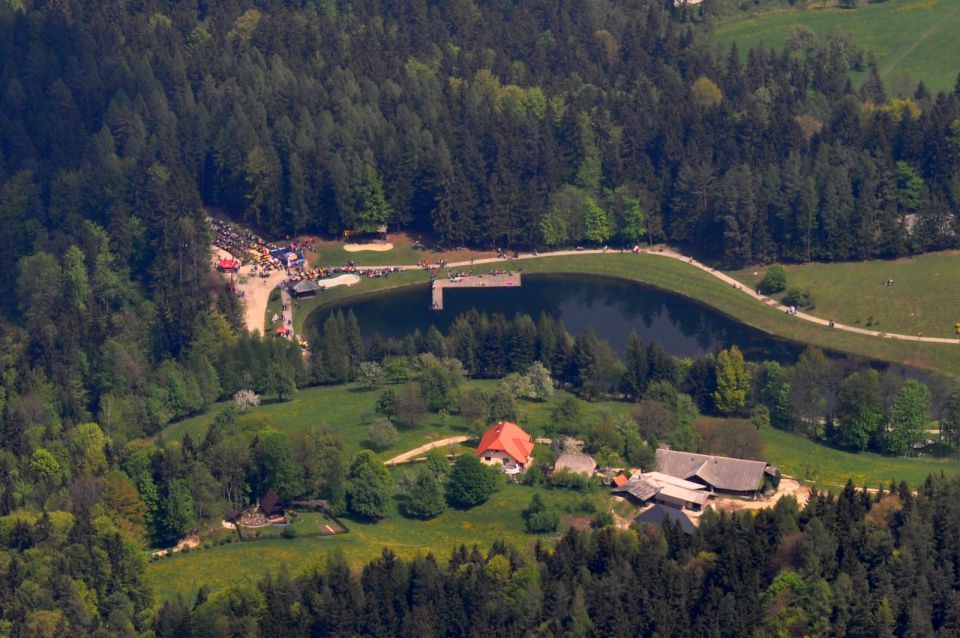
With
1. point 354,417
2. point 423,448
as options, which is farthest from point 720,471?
point 354,417

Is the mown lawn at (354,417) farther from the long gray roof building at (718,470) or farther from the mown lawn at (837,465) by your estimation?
the mown lawn at (837,465)

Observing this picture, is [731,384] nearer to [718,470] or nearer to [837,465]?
[837,465]

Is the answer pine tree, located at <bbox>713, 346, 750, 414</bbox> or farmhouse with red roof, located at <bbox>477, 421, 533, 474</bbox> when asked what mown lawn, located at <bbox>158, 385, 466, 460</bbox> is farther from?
pine tree, located at <bbox>713, 346, 750, 414</bbox>

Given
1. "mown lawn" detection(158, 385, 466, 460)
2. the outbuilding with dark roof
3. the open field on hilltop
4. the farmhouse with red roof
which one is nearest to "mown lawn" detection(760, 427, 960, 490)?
the outbuilding with dark roof

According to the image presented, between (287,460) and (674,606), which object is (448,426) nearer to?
(287,460)

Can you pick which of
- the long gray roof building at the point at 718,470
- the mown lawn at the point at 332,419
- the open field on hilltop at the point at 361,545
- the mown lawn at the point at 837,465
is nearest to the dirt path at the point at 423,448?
the mown lawn at the point at 332,419
